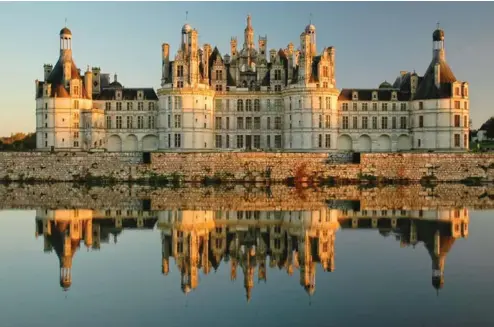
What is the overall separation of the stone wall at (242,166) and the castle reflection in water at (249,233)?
1869cm

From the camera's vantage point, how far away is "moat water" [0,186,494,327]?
46.3 feet

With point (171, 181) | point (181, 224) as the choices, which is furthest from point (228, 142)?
point (181, 224)

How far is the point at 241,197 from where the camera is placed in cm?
3941

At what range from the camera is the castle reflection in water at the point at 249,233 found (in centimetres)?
1897

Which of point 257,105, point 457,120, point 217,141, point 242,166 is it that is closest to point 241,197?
point 242,166

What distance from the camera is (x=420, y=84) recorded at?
67688 mm

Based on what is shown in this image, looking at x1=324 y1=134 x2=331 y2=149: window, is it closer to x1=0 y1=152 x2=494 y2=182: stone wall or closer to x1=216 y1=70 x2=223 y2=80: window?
x1=0 y1=152 x2=494 y2=182: stone wall

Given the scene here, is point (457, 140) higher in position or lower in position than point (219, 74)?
lower

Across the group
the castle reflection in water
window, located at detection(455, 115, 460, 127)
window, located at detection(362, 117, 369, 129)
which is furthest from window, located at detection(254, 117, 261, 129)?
the castle reflection in water

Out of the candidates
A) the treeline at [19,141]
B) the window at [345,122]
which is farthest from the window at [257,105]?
the treeline at [19,141]

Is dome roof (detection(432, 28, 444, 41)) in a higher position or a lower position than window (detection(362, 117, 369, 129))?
higher

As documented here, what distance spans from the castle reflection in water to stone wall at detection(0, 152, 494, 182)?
61.3 ft

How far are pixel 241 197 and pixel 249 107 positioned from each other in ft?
96.6

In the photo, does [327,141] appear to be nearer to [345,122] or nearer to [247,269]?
[345,122]
